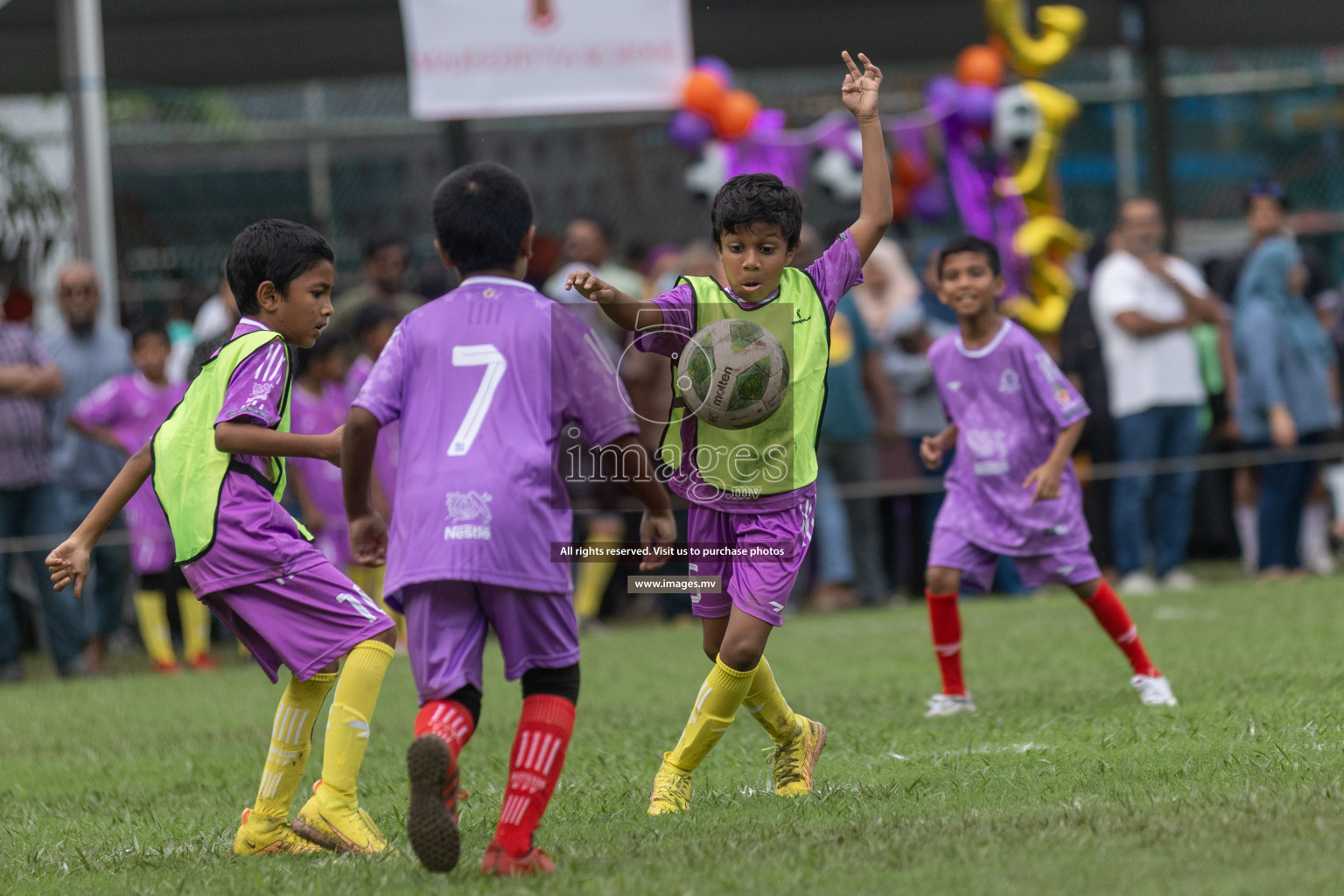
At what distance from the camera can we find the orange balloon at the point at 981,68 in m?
12.7

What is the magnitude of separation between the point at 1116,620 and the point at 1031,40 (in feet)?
24.8

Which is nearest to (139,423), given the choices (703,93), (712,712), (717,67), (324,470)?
(324,470)

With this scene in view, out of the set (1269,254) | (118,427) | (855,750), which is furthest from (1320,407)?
(118,427)

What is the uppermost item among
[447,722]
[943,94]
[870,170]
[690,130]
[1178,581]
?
[943,94]

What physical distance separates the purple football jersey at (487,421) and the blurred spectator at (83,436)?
23.2 ft

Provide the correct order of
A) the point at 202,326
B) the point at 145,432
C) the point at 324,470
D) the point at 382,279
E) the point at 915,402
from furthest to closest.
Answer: the point at 915,402
the point at 202,326
the point at 324,470
the point at 382,279
the point at 145,432

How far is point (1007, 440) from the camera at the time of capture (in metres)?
6.71

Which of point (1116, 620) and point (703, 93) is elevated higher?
point (703, 93)

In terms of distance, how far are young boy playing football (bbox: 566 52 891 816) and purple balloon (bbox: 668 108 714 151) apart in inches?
298

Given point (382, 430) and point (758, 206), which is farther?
point (382, 430)

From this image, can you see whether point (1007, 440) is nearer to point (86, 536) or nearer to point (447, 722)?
point (447, 722)

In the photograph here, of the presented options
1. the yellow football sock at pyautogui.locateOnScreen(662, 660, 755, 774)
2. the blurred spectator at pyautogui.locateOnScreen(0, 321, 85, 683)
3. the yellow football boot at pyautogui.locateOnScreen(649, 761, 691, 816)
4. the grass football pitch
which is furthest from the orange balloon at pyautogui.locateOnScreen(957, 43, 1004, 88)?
the yellow football boot at pyautogui.locateOnScreen(649, 761, 691, 816)

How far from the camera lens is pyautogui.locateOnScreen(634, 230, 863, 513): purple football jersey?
463 centimetres

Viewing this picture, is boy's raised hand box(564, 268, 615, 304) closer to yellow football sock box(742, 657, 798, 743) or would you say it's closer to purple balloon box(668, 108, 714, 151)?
yellow football sock box(742, 657, 798, 743)
